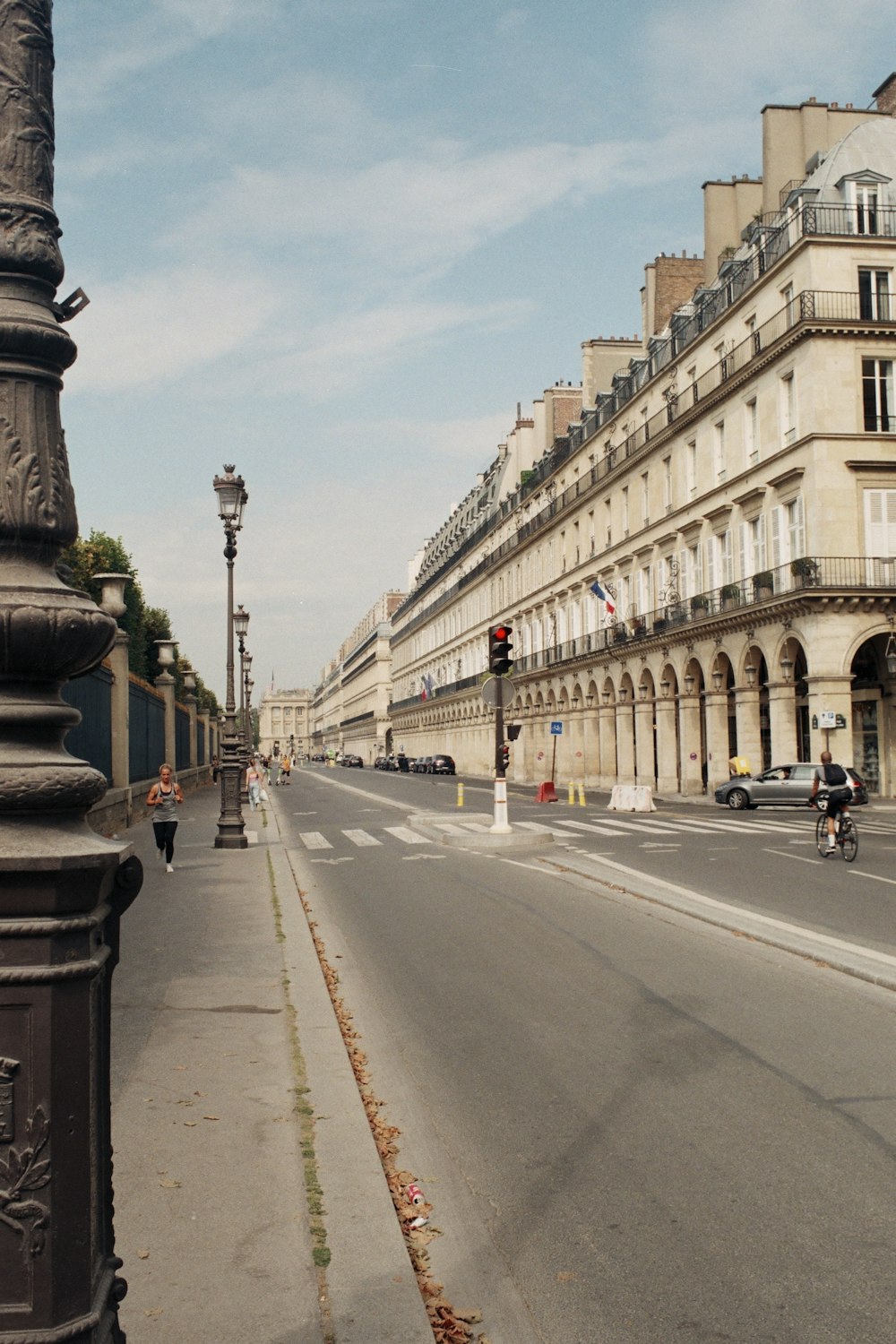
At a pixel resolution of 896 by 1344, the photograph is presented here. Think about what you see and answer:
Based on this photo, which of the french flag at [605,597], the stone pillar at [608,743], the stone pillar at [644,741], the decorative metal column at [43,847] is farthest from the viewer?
the stone pillar at [608,743]

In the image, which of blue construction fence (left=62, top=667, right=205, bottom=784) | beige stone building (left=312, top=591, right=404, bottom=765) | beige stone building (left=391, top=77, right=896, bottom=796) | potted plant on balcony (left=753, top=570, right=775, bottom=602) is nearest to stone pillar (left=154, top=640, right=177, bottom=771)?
blue construction fence (left=62, top=667, right=205, bottom=784)

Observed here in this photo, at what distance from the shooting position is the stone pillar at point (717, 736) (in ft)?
140

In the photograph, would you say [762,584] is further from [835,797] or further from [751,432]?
[835,797]

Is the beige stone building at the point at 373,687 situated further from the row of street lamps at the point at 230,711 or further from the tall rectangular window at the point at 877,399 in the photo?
the row of street lamps at the point at 230,711

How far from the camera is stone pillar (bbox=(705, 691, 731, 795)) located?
42.6 meters

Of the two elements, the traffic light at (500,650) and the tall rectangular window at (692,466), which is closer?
the traffic light at (500,650)

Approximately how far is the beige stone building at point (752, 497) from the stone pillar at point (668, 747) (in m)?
0.10

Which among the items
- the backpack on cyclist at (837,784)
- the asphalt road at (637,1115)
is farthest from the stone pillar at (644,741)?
the asphalt road at (637,1115)

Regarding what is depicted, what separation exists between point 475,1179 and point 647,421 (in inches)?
1871

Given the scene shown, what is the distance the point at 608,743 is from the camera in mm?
56406

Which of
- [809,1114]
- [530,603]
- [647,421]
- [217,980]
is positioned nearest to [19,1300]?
[809,1114]

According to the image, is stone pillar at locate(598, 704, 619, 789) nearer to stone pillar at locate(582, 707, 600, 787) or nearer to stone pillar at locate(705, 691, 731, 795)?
stone pillar at locate(582, 707, 600, 787)

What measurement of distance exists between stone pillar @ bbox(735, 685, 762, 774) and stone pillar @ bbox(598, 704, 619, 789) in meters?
15.5

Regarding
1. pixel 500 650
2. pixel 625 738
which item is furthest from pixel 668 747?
pixel 500 650
